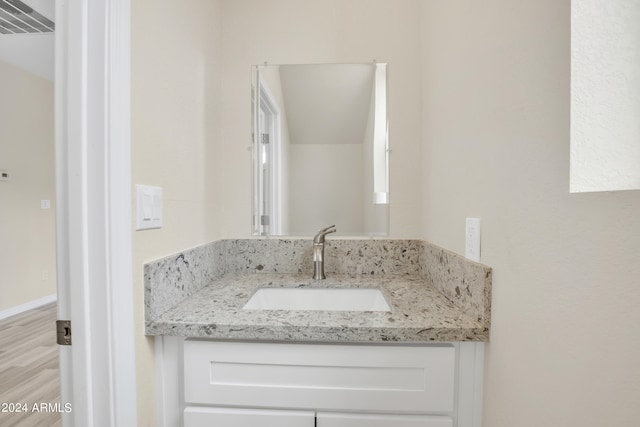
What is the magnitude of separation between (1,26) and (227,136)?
247cm

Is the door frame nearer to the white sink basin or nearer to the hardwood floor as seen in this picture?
the white sink basin

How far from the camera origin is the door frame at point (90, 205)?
2.00ft

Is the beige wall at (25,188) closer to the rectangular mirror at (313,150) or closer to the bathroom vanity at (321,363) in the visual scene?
the rectangular mirror at (313,150)

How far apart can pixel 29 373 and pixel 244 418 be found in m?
2.19

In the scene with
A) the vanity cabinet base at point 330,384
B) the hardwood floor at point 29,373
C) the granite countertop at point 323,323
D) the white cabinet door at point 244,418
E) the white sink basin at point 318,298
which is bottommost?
the hardwood floor at point 29,373

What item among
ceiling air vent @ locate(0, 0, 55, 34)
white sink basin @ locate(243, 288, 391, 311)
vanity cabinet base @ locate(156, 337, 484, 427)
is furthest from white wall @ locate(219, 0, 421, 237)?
ceiling air vent @ locate(0, 0, 55, 34)

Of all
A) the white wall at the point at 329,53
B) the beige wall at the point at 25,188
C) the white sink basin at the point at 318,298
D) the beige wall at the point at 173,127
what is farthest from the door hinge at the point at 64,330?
the beige wall at the point at 25,188

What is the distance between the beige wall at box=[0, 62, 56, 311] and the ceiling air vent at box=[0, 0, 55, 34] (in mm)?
977

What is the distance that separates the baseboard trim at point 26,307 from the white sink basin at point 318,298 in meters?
3.42

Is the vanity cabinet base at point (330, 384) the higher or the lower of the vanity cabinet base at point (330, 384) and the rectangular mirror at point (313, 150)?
the lower

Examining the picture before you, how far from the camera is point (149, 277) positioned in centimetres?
72

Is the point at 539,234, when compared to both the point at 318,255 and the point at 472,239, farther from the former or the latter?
the point at 318,255

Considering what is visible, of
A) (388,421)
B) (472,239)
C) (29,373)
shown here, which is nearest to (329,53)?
(472,239)

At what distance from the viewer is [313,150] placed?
1279 millimetres
